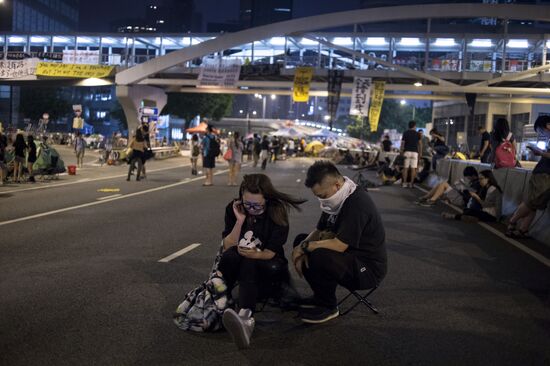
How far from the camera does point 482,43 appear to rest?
176 feet

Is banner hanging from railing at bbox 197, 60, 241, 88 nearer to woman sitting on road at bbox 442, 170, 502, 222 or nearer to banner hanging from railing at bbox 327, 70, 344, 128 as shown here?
banner hanging from railing at bbox 327, 70, 344, 128

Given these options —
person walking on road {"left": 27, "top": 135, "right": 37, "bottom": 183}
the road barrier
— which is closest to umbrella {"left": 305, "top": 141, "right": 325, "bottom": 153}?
person walking on road {"left": 27, "top": 135, "right": 37, "bottom": 183}

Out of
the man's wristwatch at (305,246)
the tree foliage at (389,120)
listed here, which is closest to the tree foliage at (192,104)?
the tree foliage at (389,120)

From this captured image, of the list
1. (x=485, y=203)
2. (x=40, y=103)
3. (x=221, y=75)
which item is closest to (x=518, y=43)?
(x=221, y=75)

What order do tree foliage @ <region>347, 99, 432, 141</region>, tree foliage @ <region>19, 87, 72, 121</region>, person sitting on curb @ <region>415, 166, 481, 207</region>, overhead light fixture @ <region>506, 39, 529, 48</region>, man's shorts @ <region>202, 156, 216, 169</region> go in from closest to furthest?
person sitting on curb @ <region>415, 166, 481, 207</region>, man's shorts @ <region>202, 156, 216, 169</region>, overhead light fixture @ <region>506, 39, 529, 48</region>, tree foliage @ <region>19, 87, 72, 121</region>, tree foliage @ <region>347, 99, 432, 141</region>

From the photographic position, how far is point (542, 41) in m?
52.0

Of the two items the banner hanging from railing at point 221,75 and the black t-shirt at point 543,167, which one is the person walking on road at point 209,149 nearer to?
the black t-shirt at point 543,167

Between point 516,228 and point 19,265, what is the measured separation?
872 centimetres

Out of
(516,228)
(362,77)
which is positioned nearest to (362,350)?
(516,228)

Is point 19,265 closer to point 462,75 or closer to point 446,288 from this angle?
point 446,288

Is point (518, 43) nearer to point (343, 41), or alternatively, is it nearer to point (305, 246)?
point (343, 41)

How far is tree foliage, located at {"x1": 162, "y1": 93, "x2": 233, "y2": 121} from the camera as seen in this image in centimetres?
7659

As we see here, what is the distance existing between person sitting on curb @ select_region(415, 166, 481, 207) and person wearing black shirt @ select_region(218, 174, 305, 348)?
32.6 feet

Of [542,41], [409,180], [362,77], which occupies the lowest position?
[409,180]
